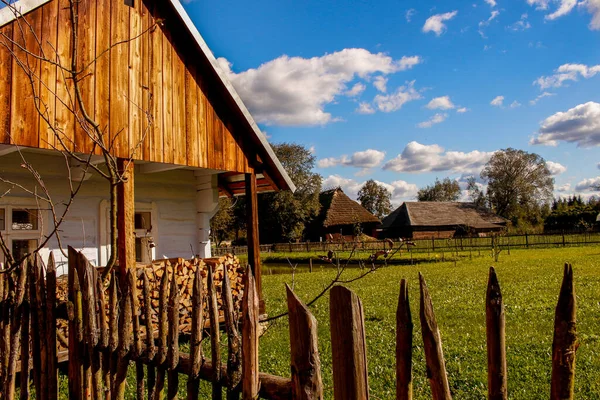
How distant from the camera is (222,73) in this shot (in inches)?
316

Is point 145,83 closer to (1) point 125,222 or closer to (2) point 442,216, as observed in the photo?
(1) point 125,222

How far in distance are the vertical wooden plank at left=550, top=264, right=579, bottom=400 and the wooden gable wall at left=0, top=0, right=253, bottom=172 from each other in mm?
4649

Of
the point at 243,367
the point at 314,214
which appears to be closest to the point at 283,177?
the point at 243,367

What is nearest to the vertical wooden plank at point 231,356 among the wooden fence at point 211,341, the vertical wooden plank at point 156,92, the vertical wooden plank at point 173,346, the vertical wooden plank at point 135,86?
the wooden fence at point 211,341

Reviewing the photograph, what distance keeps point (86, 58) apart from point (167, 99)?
135 cm

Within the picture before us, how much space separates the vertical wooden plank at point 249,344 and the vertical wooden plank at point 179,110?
5687mm

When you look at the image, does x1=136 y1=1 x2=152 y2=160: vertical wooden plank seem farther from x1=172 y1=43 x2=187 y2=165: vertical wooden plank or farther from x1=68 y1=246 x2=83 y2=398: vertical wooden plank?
x1=68 y1=246 x2=83 y2=398: vertical wooden plank

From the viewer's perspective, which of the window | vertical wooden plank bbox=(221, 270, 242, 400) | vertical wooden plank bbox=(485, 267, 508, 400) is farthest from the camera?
the window

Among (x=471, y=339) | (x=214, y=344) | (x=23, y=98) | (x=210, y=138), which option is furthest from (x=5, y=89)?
(x=471, y=339)

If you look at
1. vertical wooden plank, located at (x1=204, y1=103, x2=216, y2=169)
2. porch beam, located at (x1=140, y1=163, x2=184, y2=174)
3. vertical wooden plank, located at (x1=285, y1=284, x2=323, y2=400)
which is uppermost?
vertical wooden plank, located at (x1=204, y1=103, x2=216, y2=169)

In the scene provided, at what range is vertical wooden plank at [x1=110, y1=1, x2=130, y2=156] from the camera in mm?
6773

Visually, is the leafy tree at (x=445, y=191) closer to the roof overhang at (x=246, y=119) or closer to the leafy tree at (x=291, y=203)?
the leafy tree at (x=291, y=203)

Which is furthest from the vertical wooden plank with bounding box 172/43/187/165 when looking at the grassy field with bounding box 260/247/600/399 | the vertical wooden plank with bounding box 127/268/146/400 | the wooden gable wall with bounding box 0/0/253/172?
the vertical wooden plank with bounding box 127/268/146/400

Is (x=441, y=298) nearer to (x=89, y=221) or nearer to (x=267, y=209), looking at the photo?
(x=89, y=221)
